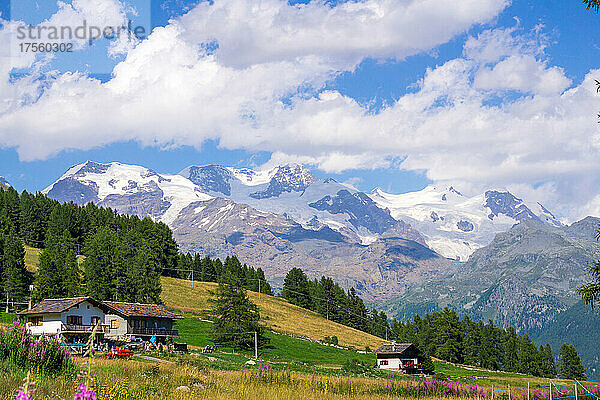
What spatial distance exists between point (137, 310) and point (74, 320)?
12.0 m

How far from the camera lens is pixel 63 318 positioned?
75.1 meters

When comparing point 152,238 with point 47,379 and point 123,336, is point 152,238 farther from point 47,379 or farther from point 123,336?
point 47,379

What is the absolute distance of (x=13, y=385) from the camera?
14.2 m

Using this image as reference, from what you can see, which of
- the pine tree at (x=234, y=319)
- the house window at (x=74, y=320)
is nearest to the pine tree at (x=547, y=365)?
the pine tree at (x=234, y=319)

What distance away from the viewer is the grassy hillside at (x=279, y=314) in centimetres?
12400

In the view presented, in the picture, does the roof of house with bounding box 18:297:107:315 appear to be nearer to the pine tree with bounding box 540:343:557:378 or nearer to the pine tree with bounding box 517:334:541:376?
the pine tree with bounding box 517:334:541:376

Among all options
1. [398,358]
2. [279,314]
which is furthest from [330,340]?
[279,314]

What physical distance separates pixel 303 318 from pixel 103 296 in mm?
60235

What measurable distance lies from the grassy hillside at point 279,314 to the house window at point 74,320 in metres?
39.6

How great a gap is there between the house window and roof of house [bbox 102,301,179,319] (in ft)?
19.8

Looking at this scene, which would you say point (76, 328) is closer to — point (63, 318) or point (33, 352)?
point (63, 318)

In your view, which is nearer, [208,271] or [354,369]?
[354,369]

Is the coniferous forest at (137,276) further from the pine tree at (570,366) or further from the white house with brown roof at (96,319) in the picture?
the white house with brown roof at (96,319)

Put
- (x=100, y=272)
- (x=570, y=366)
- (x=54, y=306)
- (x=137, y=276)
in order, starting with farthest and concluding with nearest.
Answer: (x=570, y=366) → (x=137, y=276) → (x=100, y=272) → (x=54, y=306)
